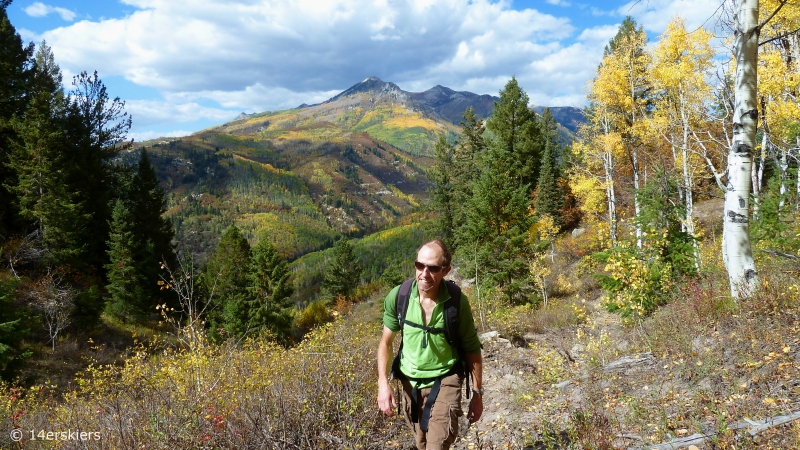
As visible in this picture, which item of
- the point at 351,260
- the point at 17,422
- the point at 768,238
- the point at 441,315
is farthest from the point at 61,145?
the point at 351,260

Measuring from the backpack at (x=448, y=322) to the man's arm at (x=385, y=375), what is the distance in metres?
0.13

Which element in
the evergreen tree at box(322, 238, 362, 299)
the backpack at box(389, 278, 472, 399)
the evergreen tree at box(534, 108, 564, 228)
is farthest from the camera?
the evergreen tree at box(322, 238, 362, 299)

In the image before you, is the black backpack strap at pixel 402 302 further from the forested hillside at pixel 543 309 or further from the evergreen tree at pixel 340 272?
the evergreen tree at pixel 340 272

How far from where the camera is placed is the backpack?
132 inches

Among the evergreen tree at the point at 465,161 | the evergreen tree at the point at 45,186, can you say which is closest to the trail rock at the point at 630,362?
the evergreen tree at the point at 465,161

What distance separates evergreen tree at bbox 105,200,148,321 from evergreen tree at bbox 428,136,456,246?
20.5m

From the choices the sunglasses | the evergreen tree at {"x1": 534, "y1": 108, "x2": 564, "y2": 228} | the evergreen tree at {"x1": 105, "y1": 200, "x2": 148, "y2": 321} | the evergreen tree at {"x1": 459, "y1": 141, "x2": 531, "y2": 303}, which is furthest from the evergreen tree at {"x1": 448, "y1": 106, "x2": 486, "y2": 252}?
the sunglasses

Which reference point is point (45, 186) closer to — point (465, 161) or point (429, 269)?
point (465, 161)

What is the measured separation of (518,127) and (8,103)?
33.3 meters

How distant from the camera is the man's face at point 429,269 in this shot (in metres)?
3.24

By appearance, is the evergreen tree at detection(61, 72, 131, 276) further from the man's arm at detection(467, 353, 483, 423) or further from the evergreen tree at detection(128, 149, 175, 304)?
the man's arm at detection(467, 353, 483, 423)

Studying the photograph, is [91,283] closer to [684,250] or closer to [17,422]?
[17,422]

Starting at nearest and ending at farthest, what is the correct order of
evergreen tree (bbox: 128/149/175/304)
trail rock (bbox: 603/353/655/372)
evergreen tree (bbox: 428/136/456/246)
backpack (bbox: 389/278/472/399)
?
backpack (bbox: 389/278/472/399), trail rock (bbox: 603/353/655/372), evergreen tree (bbox: 428/136/456/246), evergreen tree (bbox: 128/149/175/304)

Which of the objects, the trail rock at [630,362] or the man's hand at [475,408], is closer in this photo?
the man's hand at [475,408]
